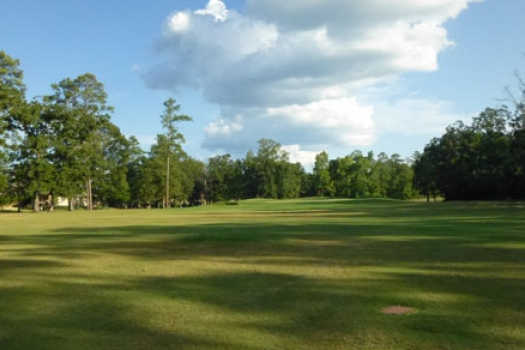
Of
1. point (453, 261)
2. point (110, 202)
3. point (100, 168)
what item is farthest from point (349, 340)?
point (110, 202)

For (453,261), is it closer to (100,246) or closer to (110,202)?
(100,246)

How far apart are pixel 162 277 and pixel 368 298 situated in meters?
4.34

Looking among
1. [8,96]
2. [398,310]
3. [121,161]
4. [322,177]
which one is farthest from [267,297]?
[322,177]

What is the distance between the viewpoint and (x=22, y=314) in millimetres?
6406

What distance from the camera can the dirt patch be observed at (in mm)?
6176

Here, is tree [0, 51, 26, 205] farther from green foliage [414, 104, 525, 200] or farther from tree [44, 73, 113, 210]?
green foliage [414, 104, 525, 200]

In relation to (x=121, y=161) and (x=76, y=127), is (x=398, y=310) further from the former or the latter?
(x=121, y=161)

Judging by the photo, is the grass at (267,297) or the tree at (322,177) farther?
the tree at (322,177)

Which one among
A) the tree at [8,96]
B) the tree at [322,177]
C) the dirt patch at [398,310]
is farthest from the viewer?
the tree at [322,177]

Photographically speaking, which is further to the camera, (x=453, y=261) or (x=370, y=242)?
(x=370, y=242)

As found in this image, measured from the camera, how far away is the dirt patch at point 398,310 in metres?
6.18

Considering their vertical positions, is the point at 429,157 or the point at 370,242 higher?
the point at 429,157

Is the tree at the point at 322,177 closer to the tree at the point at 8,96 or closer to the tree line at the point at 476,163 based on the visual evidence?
the tree line at the point at 476,163

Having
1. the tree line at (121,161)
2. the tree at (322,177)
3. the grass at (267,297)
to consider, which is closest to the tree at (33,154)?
the tree line at (121,161)
